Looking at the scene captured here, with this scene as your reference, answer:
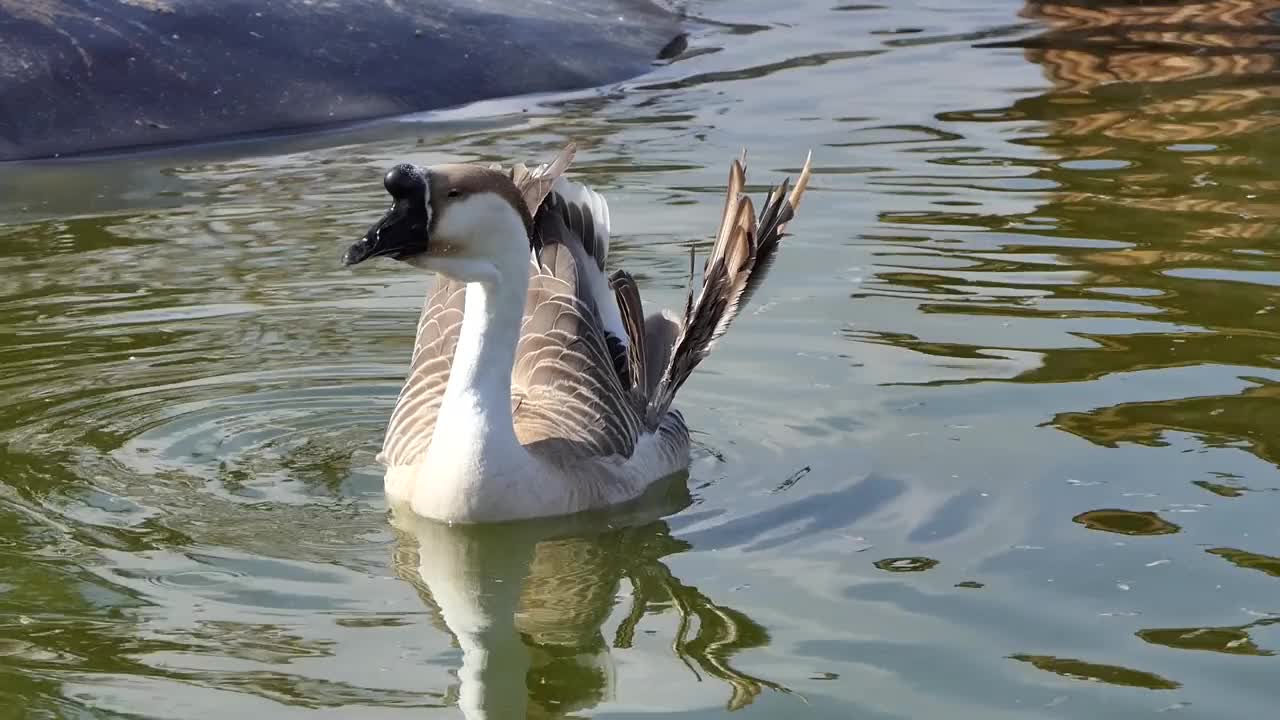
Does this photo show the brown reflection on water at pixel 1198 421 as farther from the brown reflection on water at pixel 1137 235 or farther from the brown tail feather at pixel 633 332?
the brown tail feather at pixel 633 332

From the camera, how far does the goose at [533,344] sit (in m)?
6.52

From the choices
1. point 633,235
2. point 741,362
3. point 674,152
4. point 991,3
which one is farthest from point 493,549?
point 991,3

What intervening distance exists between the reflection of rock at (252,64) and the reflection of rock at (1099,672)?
8544 mm

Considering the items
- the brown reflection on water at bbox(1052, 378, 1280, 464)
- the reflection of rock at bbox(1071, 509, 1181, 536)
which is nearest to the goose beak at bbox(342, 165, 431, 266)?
the reflection of rock at bbox(1071, 509, 1181, 536)

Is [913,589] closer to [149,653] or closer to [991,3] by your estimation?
[149,653]

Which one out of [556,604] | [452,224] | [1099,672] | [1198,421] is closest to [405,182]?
[452,224]

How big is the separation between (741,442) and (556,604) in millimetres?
1655

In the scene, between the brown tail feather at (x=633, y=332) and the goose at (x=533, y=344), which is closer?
the goose at (x=533, y=344)

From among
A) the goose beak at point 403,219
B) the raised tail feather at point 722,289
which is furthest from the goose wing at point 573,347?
the goose beak at point 403,219

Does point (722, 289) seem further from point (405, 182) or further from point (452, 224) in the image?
point (405, 182)

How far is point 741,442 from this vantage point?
7688 mm

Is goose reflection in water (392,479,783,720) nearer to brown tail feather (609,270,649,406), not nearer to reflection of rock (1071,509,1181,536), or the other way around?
brown tail feather (609,270,649,406)

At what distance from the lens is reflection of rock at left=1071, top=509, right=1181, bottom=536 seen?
652 cm

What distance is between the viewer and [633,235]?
10.5 metres
